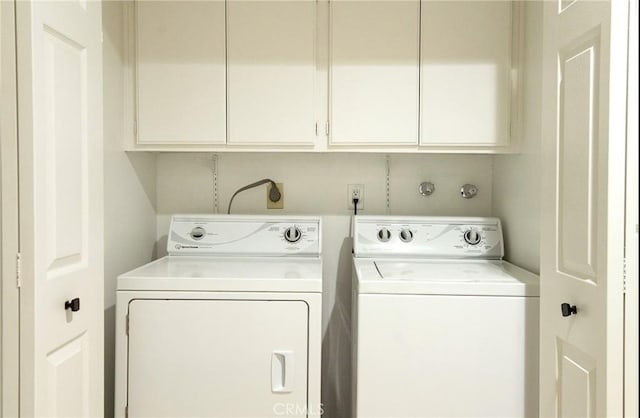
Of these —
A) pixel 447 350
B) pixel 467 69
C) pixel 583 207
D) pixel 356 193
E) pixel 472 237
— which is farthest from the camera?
pixel 356 193

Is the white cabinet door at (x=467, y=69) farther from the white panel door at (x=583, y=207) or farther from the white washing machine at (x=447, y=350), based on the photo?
the white washing machine at (x=447, y=350)

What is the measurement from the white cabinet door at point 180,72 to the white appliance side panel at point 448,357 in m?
1.04

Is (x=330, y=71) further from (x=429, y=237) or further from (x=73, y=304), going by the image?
(x=73, y=304)

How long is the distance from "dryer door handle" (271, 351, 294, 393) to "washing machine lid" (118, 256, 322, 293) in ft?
0.74

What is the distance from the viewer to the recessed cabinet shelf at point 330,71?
199cm

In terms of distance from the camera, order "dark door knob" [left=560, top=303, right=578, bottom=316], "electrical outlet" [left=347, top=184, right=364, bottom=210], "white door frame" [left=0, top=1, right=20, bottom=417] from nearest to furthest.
→ "white door frame" [left=0, top=1, right=20, bottom=417], "dark door knob" [left=560, top=303, right=578, bottom=316], "electrical outlet" [left=347, top=184, right=364, bottom=210]

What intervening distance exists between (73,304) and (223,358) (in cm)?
56

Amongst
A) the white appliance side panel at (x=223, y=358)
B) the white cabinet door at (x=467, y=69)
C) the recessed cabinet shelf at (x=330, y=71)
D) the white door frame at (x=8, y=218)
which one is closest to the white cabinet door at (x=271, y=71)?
the recessed cabinet shelf at (x=330, y=71)

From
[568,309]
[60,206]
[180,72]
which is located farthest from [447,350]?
[180,72]

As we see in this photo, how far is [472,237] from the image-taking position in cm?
216

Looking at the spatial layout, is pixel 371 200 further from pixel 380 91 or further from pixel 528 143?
pixel 528 143

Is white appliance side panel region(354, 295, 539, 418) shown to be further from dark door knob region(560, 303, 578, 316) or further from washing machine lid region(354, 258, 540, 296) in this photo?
dark door knob region(560, 303, 578, 316)

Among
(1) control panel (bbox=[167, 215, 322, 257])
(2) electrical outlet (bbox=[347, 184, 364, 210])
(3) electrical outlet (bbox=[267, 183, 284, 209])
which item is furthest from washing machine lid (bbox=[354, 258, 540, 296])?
(3) electrical outlet (bbox=[267, 183, 284, 209])

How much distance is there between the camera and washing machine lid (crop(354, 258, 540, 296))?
1644mm
